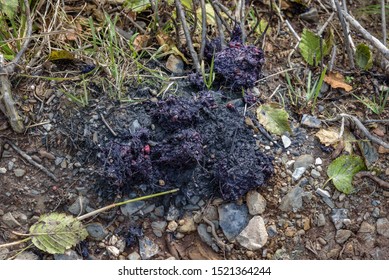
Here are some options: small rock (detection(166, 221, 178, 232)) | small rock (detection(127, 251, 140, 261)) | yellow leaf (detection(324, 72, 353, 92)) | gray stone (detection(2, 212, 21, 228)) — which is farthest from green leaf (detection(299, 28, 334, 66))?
gray stone (detection(2, 212, 21, 228))

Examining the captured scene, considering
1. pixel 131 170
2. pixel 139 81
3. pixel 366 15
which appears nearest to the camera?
pixel 131 170

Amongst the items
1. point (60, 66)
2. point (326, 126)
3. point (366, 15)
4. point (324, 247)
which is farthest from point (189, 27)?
point (324, 247)

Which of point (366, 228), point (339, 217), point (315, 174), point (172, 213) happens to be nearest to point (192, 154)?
point (172, 213)

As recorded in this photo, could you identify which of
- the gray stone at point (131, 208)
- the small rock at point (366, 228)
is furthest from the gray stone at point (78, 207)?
the small rock at point (366, 228)

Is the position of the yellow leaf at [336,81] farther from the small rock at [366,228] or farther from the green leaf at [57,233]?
the green leaf at [57,233]

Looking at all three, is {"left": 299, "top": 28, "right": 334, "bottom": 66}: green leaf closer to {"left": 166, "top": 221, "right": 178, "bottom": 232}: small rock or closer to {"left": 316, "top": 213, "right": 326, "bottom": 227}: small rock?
{"left": 316, "top": 213, "right": 326, "bottom": 227}: small rock

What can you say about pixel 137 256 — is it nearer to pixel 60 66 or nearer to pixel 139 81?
pixel 139 81
